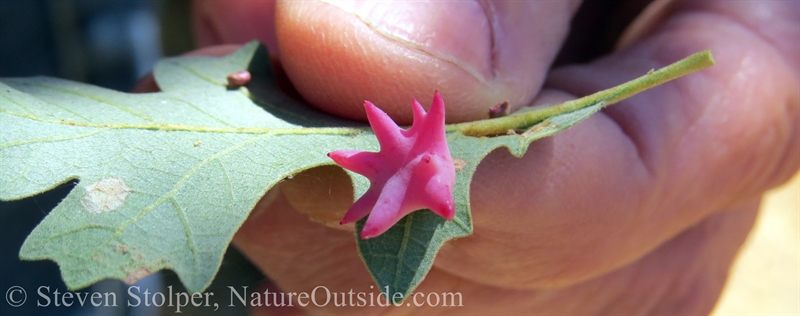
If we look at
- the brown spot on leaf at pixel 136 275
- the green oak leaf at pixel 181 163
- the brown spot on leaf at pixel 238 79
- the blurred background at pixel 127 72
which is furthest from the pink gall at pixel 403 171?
the blurred background at pixel 127 72

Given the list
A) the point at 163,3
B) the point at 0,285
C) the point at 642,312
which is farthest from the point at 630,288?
the point at 163,3

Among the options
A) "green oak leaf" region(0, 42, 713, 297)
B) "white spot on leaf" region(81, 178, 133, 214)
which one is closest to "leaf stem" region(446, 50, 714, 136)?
"green oak leaf" region(0, 42, 713, 297)

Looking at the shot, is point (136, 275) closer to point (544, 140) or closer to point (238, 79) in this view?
point (238, 79)

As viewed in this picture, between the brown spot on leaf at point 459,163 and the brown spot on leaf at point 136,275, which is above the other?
the brown spot on leaf at point 459,163

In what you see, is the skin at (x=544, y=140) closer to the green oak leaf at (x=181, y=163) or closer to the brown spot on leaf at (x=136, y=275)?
the green oak leaf at (x=181, y=163)

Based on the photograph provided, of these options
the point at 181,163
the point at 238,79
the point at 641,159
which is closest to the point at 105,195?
the point at 181,163

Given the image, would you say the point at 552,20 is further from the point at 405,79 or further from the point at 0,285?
the point at 0,285

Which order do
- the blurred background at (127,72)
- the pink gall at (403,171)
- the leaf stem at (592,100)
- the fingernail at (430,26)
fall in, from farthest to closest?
the blurred background at (127,72), the fingernail at (430,26), the leaf stem at (592,100), the pink gall at (403,171)
